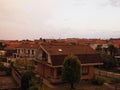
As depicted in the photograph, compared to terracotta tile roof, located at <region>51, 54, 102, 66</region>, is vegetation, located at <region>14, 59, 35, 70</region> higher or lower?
lower

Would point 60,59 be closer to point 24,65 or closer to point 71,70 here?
point 71,70

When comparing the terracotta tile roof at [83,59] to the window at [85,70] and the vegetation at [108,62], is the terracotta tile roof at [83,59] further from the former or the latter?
the vegetation at [108,62]

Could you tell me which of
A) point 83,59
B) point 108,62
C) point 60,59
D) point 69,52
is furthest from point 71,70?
point 108,62

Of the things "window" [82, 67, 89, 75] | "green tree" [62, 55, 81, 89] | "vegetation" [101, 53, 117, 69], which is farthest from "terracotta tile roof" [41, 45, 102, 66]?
"vegetation" [101, 53, 117, 69]

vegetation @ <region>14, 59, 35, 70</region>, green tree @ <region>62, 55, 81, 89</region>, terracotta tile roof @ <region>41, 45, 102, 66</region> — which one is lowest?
vegetation @ <region>14, 59, 35, 70</region>

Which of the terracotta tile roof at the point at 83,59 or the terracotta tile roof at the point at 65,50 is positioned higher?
the terracotta tile roof at the point at 65,50

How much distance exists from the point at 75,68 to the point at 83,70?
5.53 metres

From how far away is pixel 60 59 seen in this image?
31938mm

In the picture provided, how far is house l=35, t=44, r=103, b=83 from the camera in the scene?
104 feet

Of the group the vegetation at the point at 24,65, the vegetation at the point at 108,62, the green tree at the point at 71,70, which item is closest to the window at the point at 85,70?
the green tree at the point at 71,70

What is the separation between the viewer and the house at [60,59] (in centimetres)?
3170

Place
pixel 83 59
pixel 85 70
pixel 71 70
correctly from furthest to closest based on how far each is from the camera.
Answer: pixel 85 70 < pixel 83 59 < pixel 71 70

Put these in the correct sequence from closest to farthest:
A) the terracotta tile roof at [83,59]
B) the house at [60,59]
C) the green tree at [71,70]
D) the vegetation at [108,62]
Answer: the green tree at [71,70], the terracotta tile roof at [83,59], the house at [60,59], the vegetation at [108,62]

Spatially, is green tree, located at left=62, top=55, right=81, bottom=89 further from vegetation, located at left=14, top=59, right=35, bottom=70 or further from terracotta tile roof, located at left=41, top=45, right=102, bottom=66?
vegetation, located at left=14, top=59, right=35, bottom=70
